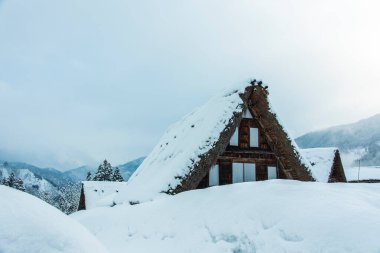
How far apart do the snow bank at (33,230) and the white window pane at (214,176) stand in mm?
7217

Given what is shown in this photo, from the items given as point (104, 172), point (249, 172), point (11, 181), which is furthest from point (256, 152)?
point (11, 181)

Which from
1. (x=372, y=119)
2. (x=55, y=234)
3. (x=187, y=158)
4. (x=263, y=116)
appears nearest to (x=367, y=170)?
(x=263, y=116)

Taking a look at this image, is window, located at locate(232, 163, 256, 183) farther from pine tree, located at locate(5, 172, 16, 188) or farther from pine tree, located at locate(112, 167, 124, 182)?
pine tree, located at locate(5, 172, 16, 188)

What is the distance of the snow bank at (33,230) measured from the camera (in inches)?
110

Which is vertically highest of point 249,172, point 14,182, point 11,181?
point 249,172

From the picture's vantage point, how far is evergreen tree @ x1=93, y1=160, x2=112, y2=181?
50.6 metres

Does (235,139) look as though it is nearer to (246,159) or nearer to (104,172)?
(246,159)

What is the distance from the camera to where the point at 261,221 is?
200 inches

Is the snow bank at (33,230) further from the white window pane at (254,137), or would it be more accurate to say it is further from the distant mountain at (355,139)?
the distant mountain at (355,139)

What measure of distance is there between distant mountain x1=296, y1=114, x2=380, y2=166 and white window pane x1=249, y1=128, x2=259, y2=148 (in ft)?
281

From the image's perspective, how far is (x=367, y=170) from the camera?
33000 mm

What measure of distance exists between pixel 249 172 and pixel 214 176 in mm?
1272

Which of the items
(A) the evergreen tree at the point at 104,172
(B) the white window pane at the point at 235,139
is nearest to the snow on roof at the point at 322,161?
(B) the white window pane at the point at 235,139

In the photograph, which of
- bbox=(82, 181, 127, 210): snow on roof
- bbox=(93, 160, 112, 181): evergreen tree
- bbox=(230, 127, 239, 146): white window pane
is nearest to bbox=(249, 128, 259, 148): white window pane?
bbox=(230, 127, 239, 146): white window pane
